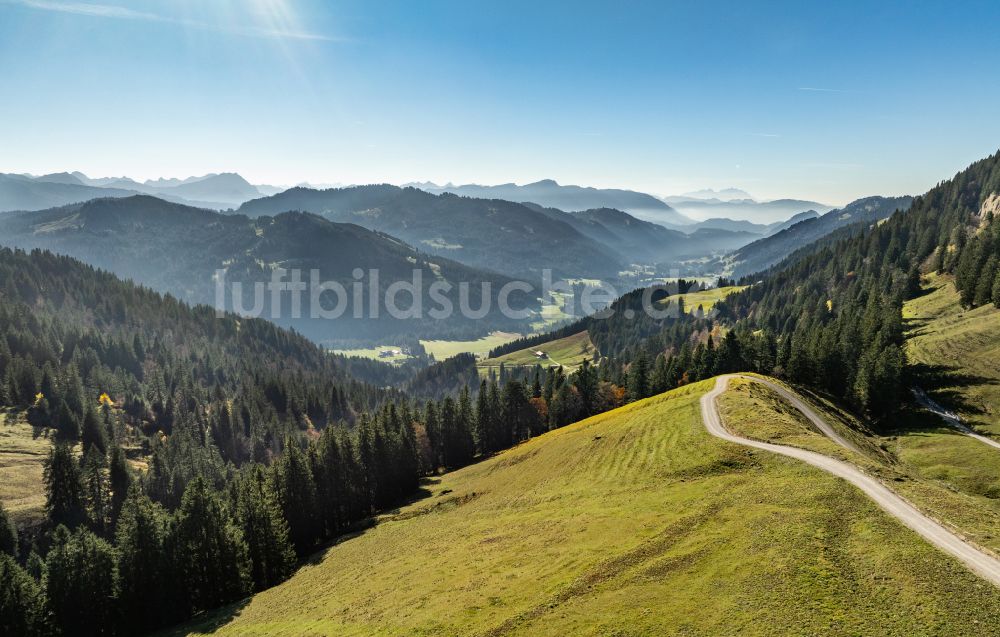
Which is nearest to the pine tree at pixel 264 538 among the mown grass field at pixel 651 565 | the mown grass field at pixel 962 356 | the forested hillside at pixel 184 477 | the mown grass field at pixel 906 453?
the forested hillside at pixel 184 477

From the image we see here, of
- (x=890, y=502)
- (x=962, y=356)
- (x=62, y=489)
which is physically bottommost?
(x=62, y=489)

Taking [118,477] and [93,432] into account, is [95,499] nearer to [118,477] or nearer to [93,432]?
[118,477]

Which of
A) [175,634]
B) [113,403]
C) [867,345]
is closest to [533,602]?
[175,634]

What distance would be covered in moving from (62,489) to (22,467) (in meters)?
30.7

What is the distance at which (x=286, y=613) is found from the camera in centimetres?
5375

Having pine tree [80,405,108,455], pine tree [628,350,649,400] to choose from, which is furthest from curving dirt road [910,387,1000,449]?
pine tree [80,405,108,455]

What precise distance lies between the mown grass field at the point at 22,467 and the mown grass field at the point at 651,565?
8076 cm

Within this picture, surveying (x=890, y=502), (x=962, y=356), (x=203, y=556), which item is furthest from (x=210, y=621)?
(x=962, y=356)

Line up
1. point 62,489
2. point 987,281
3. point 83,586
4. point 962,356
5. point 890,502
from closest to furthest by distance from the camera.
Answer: point 890,502, point 83,586, point 962,356, point 62,489, point 987,281

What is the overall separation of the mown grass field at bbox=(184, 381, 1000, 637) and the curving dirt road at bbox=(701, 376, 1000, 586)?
3.56ft

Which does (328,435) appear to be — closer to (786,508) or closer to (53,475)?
(53,475)

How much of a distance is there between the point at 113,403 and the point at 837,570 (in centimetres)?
21829

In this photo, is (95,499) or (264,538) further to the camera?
(95,499)

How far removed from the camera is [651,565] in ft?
118
